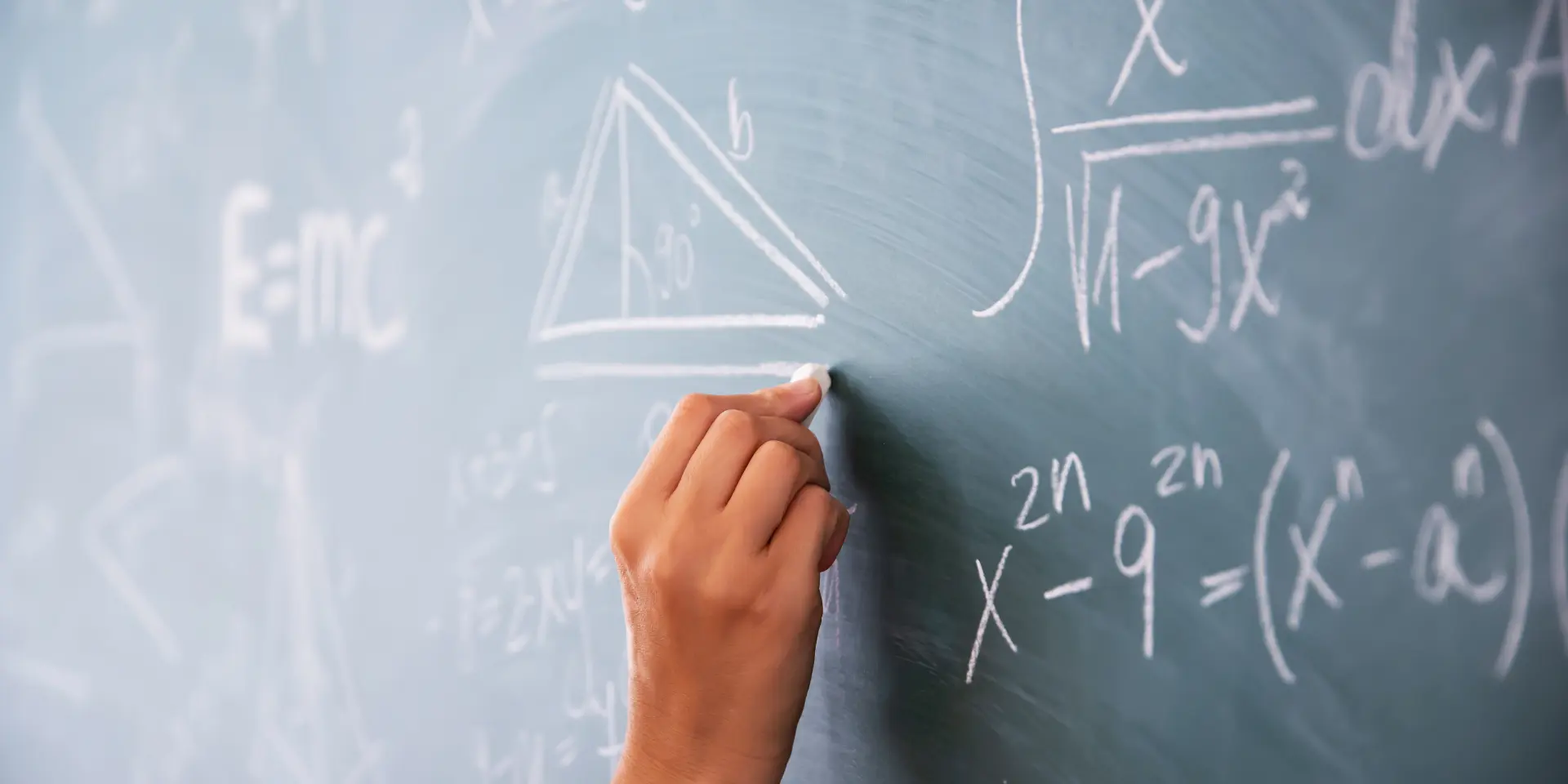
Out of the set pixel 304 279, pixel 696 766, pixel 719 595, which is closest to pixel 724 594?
pixel 719 595

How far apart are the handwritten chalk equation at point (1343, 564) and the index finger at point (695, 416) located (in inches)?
6.9

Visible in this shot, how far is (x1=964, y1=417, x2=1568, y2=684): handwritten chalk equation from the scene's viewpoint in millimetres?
403

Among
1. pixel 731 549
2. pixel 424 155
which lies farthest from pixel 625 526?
pixel 424 155

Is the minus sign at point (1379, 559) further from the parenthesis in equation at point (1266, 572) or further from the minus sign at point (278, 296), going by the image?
the minus sign at point (278, 296)

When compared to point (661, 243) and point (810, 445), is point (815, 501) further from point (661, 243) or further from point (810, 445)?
point (661, 243)

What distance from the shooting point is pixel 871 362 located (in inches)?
22.4

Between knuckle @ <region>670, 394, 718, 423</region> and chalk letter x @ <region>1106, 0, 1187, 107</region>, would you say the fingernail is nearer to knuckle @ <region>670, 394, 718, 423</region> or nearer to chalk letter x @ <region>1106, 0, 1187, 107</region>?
knuckle @ <region>670, 394, 718, 423</region>

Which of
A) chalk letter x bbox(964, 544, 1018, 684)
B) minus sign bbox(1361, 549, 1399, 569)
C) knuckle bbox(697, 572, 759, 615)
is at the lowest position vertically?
chalk letter x bbox(964, 544, 1018, 684)

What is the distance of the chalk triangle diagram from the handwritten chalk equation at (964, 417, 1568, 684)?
0.73ft

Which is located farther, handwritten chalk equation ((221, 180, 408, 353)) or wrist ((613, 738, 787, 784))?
handwritten chalk equation ((221, 180, 408, 353))

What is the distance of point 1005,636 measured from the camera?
20.9 inches

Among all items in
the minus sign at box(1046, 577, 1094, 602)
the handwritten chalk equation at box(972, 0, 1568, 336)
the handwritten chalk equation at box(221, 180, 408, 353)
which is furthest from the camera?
the handwritten chalk equation at box(221, 180, 408, 353)

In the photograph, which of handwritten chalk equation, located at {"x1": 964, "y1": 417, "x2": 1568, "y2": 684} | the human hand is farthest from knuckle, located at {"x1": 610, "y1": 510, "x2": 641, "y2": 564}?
handwritten chalk equation, located at {"x1": 964, "y1": 417, "x2": 1568, "y2": 684}

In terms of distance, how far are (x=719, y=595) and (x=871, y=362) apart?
172 mm
